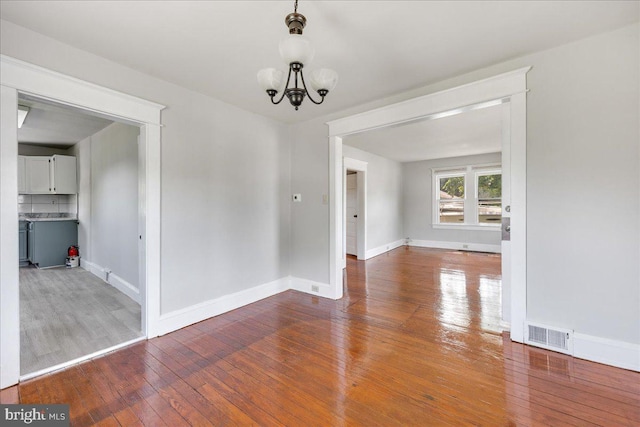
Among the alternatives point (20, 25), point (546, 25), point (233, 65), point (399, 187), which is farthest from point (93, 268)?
point (399, 187)

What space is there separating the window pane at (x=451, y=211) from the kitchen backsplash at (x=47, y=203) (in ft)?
29.2

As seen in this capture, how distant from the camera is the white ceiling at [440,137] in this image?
4.02m

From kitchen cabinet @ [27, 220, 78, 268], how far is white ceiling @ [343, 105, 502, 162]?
19.2 feet

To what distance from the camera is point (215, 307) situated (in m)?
3.11

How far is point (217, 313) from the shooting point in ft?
10.2

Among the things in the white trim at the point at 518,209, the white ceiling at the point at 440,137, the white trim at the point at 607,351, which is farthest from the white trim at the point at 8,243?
the white trim at the point at 607,351

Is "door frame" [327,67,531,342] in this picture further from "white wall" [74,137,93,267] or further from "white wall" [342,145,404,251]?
"white wall" [74,137,93,267]

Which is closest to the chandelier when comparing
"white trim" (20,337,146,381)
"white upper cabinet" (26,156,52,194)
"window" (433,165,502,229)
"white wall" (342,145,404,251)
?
"white trim" (20,337,146,381)

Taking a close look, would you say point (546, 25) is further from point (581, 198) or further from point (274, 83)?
point (274, 83)

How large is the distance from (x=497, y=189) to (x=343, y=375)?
6.82 meters

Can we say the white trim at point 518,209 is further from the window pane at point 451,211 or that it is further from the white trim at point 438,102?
the window pane at point 451,211

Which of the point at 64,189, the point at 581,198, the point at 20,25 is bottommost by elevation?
the point at 581,198

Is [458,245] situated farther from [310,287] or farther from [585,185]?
A: [585,185]

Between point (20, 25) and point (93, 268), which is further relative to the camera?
point (93, 268)
